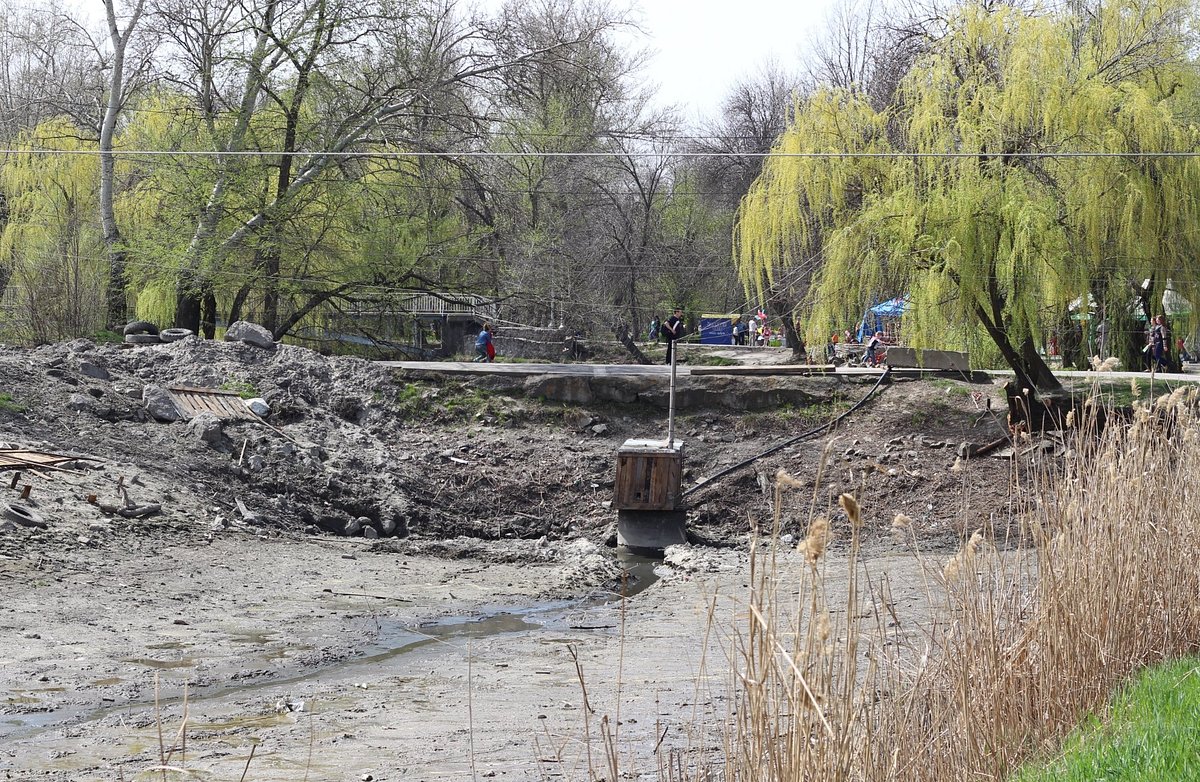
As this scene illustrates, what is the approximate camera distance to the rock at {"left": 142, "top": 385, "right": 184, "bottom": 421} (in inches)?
679

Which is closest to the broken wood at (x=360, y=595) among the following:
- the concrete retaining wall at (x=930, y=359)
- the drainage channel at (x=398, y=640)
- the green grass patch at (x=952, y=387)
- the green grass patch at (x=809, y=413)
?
the drainage channel at (x=398, y=640)

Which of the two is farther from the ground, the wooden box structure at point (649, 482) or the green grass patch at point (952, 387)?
the green grass patch at point (952, 387)

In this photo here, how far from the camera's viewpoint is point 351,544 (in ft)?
48.1

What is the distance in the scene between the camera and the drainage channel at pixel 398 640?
732 centimetres

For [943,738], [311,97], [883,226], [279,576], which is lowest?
[279,576]

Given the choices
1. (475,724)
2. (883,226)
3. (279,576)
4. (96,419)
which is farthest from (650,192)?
(475,724)

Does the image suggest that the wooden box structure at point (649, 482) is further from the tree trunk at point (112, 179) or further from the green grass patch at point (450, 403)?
the tree trunk at point (112, 179)

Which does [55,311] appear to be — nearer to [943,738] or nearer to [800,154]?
[800,154]

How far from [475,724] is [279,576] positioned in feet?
17.6

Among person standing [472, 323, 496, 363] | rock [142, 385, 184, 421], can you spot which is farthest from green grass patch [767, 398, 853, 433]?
rock [142, 385, 184, 421]

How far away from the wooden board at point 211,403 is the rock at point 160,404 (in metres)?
0.14

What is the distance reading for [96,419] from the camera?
53.6ft

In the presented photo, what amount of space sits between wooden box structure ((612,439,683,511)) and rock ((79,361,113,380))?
316 inches

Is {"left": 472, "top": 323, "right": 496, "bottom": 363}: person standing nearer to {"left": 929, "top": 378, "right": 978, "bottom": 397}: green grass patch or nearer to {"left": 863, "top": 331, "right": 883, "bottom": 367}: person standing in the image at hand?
{"left": 863, "top": 331, "right": 883, "bottom": 367}: person standing
